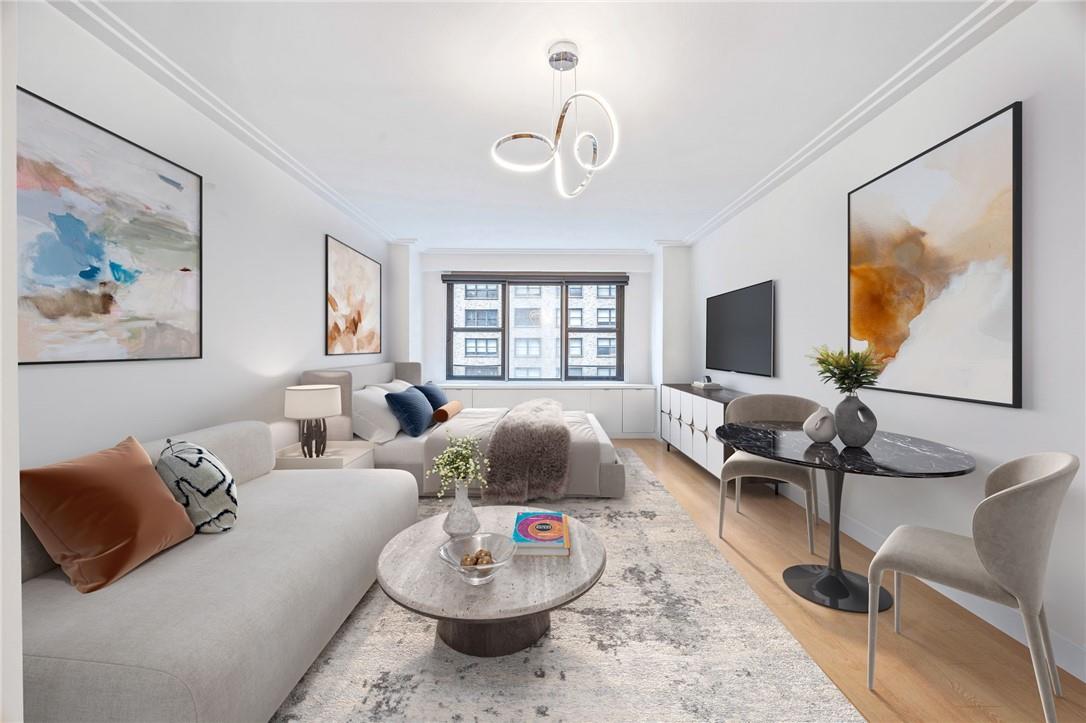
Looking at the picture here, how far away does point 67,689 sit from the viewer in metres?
1.11

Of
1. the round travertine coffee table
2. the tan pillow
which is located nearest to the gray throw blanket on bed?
the tan pillow

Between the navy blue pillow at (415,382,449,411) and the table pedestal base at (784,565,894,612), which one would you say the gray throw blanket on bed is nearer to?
the navy blue pillow at (415,382,449,411)

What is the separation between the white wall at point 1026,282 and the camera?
→ 5.49 feet

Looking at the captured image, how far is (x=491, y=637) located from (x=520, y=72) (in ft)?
8.04

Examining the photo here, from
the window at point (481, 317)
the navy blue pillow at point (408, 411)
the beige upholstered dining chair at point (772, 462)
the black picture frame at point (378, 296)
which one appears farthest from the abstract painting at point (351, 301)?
the beige upholstered dining chair at point (772, 462)

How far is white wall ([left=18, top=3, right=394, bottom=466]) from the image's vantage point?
70.3 inches

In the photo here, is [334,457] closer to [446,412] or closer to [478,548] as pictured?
[446,412]

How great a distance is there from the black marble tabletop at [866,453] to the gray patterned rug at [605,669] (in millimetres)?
719

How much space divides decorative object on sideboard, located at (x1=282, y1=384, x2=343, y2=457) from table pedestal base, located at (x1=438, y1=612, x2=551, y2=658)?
5.60 feet

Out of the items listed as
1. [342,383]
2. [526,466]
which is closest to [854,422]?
[526,466]

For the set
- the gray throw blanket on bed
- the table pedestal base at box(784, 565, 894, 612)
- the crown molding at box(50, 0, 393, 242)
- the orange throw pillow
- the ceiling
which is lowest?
the table pedestal base at box(784, 565, 894, 612)

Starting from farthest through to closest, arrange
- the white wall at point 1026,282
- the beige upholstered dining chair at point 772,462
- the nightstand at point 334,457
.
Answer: the nightstand at point 334,457 → the beige upholstered dining chair at point 772,462 → the white wall at point 1026,282

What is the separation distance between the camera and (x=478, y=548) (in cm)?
181

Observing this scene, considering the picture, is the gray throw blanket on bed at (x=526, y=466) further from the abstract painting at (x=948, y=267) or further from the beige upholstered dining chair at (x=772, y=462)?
the abstract painting at (x=948, y=267)
